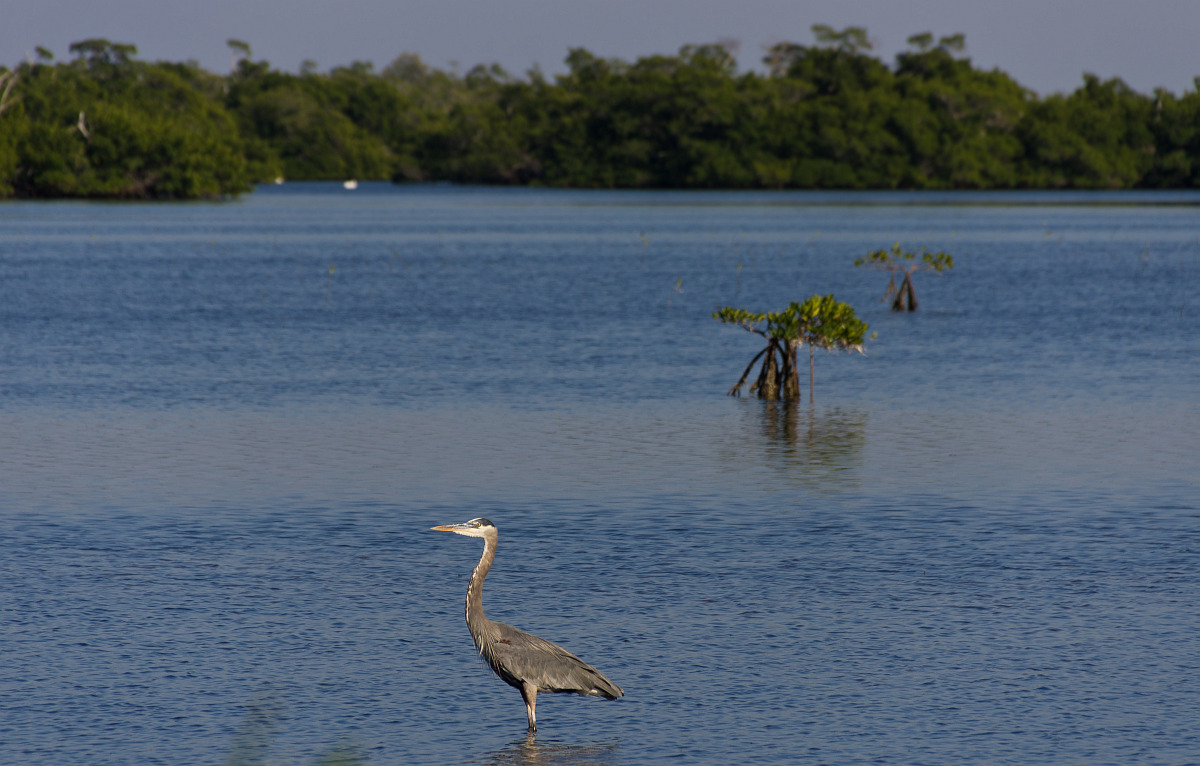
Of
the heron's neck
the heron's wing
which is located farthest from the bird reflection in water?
the heron's neck

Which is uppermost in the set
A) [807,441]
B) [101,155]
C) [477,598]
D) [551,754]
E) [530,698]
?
[101,155]

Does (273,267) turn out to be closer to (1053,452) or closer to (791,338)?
(791,338)

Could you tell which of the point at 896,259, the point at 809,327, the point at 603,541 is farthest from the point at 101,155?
the point at 603,541

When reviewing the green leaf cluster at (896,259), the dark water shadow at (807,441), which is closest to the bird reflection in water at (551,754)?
the dark water shadow at (807,441)

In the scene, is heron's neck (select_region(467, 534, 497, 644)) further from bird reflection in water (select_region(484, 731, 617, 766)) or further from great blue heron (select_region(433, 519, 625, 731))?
bird reflection in water (select_region(484, 731, 617, 766))

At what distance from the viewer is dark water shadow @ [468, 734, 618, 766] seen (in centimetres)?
1180

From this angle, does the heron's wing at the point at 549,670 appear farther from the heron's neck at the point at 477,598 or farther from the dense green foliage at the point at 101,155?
the dense green foliage at the point at 101,155

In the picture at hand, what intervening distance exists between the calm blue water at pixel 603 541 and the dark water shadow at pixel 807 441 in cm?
12

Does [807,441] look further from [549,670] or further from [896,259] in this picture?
[896,259]

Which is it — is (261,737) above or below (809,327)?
below

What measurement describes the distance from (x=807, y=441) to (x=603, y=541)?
9.16 meters

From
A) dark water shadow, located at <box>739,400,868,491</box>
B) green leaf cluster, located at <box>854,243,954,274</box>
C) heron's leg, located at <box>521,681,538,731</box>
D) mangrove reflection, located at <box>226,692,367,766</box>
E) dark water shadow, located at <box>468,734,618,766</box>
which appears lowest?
dark water shadow, located at <box>739,400,868,491</box>

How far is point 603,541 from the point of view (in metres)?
19.1

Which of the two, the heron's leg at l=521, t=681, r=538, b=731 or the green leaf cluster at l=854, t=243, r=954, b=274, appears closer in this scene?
the heron's leg at l=521, t=681, r=538, b=731
